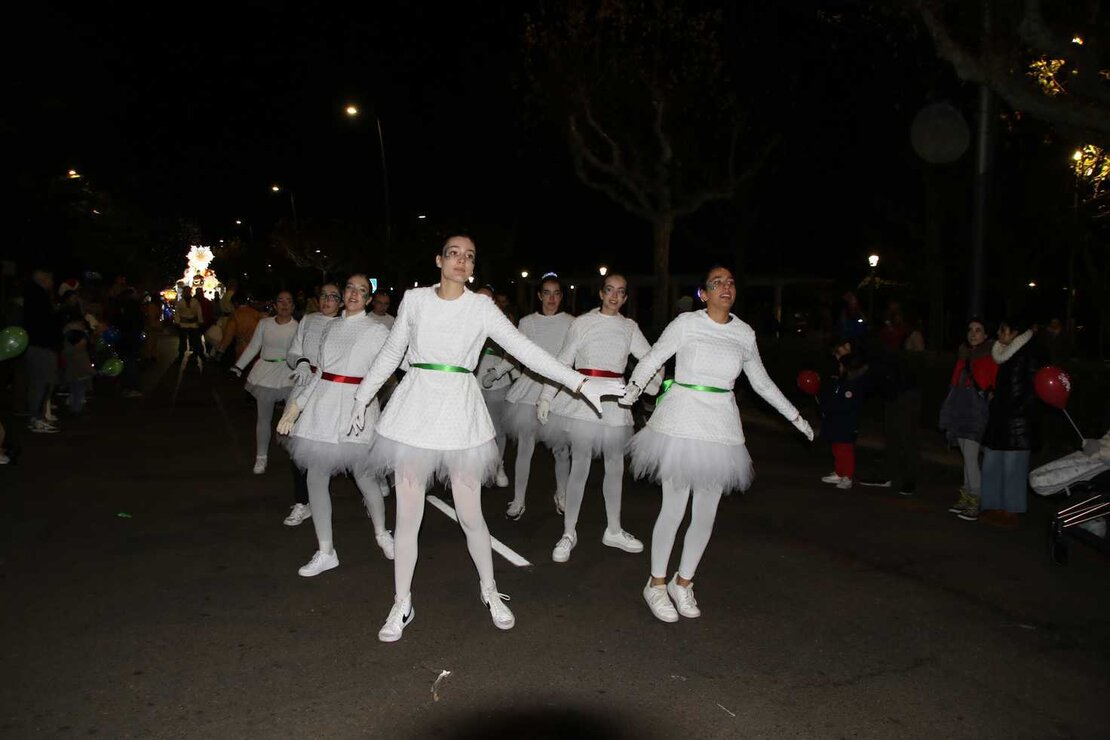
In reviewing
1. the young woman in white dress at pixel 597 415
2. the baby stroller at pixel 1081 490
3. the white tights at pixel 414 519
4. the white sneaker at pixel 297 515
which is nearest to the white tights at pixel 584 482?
the young woman in white dress at pixel 597 415

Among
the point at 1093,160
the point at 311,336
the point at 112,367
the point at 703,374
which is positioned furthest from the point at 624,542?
the point at 1093,160

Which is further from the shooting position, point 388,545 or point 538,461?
point 538,461

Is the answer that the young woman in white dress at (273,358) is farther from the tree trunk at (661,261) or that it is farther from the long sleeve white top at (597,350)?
the tree trunk at (661,261)

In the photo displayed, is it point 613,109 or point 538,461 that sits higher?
point 613,109

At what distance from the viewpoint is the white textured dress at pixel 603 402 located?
6.56 metres

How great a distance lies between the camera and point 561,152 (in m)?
26.9

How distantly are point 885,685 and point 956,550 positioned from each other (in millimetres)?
2990

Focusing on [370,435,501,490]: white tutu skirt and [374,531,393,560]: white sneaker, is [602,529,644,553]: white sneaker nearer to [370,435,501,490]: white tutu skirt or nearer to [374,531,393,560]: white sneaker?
[374,531,393,560]: white sneaker

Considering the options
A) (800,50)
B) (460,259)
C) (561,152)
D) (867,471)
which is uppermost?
(800,50)

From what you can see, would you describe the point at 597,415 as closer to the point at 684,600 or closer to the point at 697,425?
the point at 697,425

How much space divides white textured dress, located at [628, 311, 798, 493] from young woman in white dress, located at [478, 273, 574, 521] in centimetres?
239

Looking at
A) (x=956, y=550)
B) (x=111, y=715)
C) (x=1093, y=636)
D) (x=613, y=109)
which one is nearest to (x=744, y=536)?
(x=956, y=550)

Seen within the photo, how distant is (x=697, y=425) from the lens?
17.3 ft

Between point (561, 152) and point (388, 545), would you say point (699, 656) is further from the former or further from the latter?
point (561, 152)
